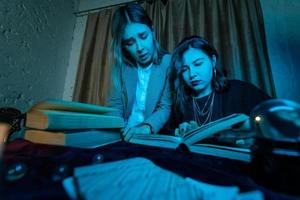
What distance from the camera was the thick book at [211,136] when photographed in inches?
14.3

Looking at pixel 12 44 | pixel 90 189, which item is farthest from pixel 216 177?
pixel 12 44

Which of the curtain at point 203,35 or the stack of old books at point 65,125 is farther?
the curtain at point 203,35

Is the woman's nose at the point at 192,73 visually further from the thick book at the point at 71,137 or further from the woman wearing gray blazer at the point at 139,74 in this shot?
the thick book at the point at 71,137

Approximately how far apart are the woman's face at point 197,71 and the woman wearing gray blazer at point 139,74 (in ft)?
0.36

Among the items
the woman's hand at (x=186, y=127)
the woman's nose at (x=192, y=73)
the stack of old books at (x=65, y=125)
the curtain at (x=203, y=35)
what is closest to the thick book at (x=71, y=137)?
the stack of old books at (x=65, y=125)

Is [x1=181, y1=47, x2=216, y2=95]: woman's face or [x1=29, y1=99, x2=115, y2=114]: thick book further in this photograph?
[x1=181, y1=47, x2=216, y2=95]: woman's face

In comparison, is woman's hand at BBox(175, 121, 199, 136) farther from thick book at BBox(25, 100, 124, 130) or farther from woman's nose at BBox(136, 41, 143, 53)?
woman's nose at BBox(136, 41, 143, 53)

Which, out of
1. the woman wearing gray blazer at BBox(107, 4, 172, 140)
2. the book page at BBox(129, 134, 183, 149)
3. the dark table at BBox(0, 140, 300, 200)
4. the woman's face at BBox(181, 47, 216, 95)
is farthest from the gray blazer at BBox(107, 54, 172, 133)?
the dark table at BBox(0, 140, 300, 200)

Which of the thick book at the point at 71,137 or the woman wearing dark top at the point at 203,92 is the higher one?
the woman wearing dark top at the point at 203,92

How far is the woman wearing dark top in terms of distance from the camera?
2.39 ft

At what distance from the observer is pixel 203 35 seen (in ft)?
3.44

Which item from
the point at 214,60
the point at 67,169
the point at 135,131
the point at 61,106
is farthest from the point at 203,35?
the point at 67,169

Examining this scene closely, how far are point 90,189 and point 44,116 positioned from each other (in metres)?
0.22

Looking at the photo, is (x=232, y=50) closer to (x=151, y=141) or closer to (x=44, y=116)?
(x=151, y=141)
